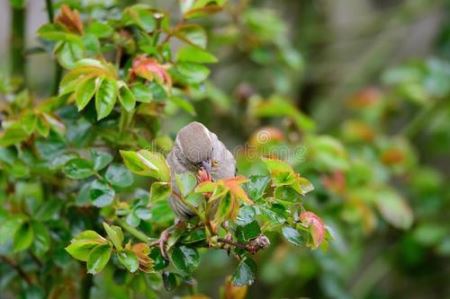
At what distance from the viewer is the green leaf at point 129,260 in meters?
0.94

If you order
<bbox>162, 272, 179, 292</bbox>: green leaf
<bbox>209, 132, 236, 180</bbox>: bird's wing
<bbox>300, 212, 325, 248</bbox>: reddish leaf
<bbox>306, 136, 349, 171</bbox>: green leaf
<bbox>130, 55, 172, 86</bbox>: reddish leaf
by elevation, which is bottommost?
<bbox>306, 136, 349, 171</bbox>: green leaf

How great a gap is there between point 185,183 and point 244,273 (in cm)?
14

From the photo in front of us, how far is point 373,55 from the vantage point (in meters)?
2.39

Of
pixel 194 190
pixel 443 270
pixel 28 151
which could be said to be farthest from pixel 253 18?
pixel 443 270

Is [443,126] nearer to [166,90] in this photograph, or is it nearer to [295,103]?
[295,103]

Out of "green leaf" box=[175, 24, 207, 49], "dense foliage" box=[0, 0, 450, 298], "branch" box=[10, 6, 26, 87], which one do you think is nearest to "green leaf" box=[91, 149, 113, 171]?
"dense foliage" box=[0, 0, 450, 298]

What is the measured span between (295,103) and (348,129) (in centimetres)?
46

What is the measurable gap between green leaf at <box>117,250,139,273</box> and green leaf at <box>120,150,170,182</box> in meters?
0.10

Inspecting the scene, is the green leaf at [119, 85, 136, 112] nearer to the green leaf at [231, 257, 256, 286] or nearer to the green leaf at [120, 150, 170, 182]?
the green leaf at [120, 150, 170, 182]

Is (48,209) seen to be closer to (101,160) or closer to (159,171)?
(101,160)

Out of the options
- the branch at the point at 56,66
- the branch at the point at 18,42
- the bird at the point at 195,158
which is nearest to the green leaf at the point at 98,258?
the bird at the point at 195,158

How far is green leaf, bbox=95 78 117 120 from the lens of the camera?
3.30ft

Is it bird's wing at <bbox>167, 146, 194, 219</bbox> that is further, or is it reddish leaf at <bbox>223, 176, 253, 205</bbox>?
bird's wing at <bbox>167, 146, 194, 219</bbox>

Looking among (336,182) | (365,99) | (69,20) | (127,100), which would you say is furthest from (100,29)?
(365,99)
